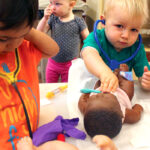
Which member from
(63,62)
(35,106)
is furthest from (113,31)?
(63,62)

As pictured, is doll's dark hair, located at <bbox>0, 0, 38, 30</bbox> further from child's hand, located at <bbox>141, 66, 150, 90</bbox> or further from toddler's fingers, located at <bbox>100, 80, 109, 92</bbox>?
child's hand, located at <bbox>141, 66, 150, 90</bbox>

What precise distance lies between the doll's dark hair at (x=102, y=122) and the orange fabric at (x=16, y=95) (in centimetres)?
16

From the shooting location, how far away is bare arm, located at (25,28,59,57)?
621mm

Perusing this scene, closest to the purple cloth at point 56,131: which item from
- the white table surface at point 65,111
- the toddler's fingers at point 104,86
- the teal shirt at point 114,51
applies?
the white table surface at point 65,111

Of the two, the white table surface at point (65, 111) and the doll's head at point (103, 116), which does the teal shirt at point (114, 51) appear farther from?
the doll's head at point (103, 116)

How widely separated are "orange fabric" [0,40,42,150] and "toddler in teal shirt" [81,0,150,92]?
22 centimetres

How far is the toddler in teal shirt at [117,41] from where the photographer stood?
71 cm

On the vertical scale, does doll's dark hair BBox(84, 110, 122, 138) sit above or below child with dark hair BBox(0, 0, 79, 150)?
below

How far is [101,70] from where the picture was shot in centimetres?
70

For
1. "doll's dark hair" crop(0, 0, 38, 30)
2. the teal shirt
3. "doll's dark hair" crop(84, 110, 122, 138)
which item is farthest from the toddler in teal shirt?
"doll's dark hair" crop(0, 0, 38, 30)

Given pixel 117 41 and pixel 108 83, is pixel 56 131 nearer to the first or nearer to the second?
pixel 108 83

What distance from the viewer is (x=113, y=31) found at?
769mm

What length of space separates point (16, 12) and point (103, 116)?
34 cm

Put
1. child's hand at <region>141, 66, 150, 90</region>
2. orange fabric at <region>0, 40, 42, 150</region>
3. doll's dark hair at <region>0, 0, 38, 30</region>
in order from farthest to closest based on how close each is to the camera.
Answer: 1. child's hand at <region>141, 66, 150, 90</region>
2. orange fabric at <region>0, 40, 42, 150</region>
3. doll's dark hair at <region>0, 0, 38, 30</region>
